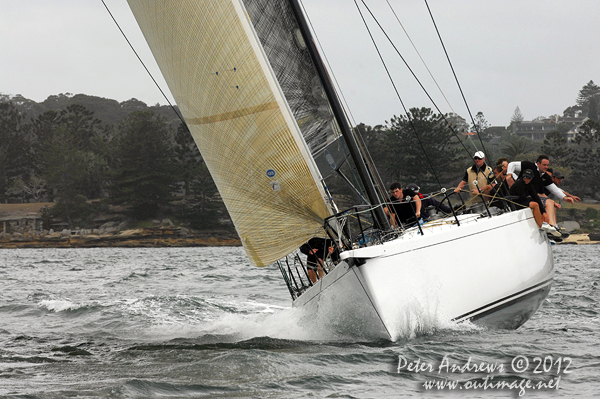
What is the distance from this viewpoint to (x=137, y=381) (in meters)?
4.77

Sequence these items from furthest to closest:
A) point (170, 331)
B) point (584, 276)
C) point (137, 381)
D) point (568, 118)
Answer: point (568, 118)
point (584, 276)
point (170, 331)
point (137, 381)

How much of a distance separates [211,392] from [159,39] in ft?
12.9

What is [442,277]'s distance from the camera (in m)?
5.91

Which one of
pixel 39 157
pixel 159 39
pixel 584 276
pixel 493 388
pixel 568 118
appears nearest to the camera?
pixel 493 388

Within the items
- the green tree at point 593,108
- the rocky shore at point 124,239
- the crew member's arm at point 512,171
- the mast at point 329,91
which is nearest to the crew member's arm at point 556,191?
the crew member's arm at point 512,171

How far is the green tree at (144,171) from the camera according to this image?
180 ft

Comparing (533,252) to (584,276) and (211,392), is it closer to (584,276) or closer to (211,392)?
Result: (211,392)

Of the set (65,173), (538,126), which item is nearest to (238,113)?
(65,173)

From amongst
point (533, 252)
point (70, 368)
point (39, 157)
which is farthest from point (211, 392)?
point (39, 157)

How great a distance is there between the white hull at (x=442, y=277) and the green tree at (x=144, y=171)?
49818mm

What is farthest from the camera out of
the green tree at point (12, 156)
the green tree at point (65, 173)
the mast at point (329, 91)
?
the green tree at point (12, 156)

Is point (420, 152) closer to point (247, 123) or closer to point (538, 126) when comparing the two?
point (247, 123)

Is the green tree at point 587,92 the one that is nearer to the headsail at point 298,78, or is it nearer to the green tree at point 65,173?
the green tree at point 65,173

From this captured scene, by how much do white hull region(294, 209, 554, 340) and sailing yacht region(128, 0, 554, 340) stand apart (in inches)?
0.5
